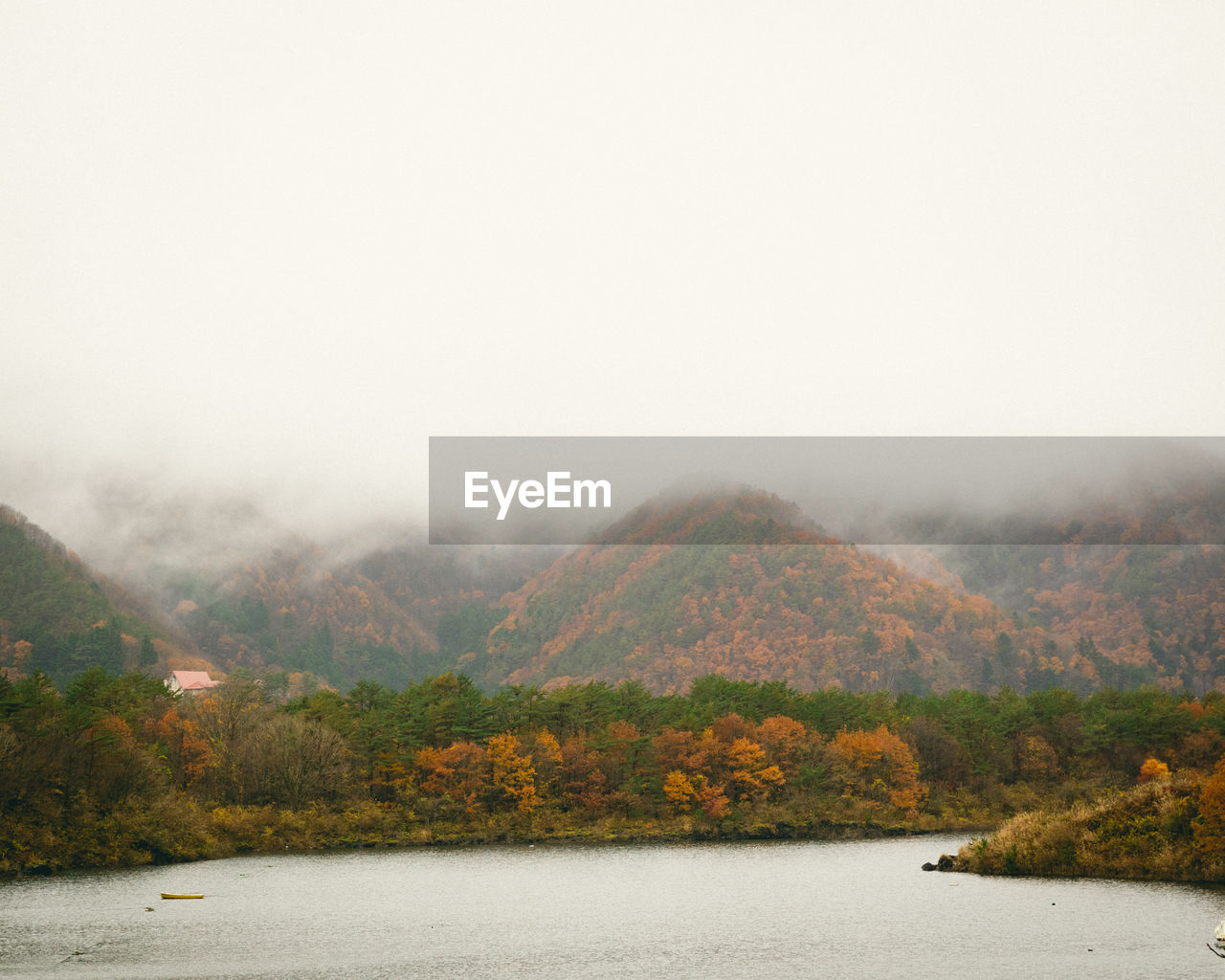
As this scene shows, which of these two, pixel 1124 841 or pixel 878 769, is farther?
pixel 878 769

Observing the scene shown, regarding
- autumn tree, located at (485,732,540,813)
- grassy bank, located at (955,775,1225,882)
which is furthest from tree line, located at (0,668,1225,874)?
grassy bank, located at (955,775,1225,882)

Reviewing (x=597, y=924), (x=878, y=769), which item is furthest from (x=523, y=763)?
(x=597, y=924)

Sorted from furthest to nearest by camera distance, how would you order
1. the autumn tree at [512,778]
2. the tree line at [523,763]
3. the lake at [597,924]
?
the autumn tree at [512,778], the tree line at [523,763], the lake at [597,924]

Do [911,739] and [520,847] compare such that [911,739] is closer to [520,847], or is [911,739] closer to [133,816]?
[520,847]

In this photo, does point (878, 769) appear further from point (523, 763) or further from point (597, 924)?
point (597, 924)

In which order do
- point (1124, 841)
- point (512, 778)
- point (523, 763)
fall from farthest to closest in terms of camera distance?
point (523, 763) < point (512, 778) < point (1124, 841)

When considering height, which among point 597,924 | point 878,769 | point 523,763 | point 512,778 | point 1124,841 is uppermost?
point 1124,841

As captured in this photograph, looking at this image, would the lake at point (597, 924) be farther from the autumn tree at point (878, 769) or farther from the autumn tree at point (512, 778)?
the autumn tree at point (878, 769)

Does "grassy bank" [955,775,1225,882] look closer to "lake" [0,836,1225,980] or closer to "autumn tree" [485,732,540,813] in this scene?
"lake" [0,836,1225,980]

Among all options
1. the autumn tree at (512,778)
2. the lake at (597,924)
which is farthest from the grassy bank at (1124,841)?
the autumn tree at (512,778)
